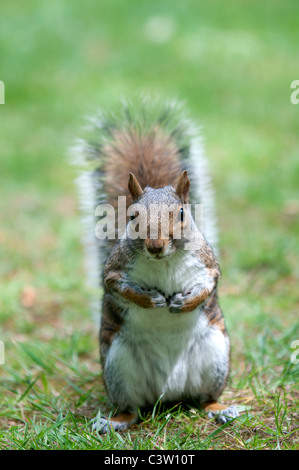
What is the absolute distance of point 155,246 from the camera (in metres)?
1.47

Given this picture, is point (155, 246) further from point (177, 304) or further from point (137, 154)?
point (137, 154)

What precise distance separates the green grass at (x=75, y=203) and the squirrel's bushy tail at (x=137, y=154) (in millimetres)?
444

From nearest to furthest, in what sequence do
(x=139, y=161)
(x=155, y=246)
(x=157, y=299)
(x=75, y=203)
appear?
(x=155, y=246), (x=157, y=299), (x=139, y=161), (x=75, y=203)

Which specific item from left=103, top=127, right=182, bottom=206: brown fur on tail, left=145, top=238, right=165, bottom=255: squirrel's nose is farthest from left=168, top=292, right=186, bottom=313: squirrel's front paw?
left=103, top=127, right=182, bottom=206: brown fur on tail

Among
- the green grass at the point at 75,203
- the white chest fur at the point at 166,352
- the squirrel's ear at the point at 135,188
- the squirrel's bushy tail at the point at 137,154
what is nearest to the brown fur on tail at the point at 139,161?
the squirrel's bushy tail at the point at 137,154

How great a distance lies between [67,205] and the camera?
3840 mm

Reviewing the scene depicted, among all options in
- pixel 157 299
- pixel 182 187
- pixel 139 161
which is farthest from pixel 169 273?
pixel 139 161

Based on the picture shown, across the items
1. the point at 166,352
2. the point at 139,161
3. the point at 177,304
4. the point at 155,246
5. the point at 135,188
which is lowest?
the point at 166,352

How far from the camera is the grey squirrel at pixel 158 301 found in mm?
1580

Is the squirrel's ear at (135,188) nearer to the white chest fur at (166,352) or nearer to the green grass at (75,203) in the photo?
the white chest fur at (166,352)

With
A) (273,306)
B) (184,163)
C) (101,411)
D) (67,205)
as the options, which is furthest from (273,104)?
(101,411)

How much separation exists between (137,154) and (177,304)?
656 mm
